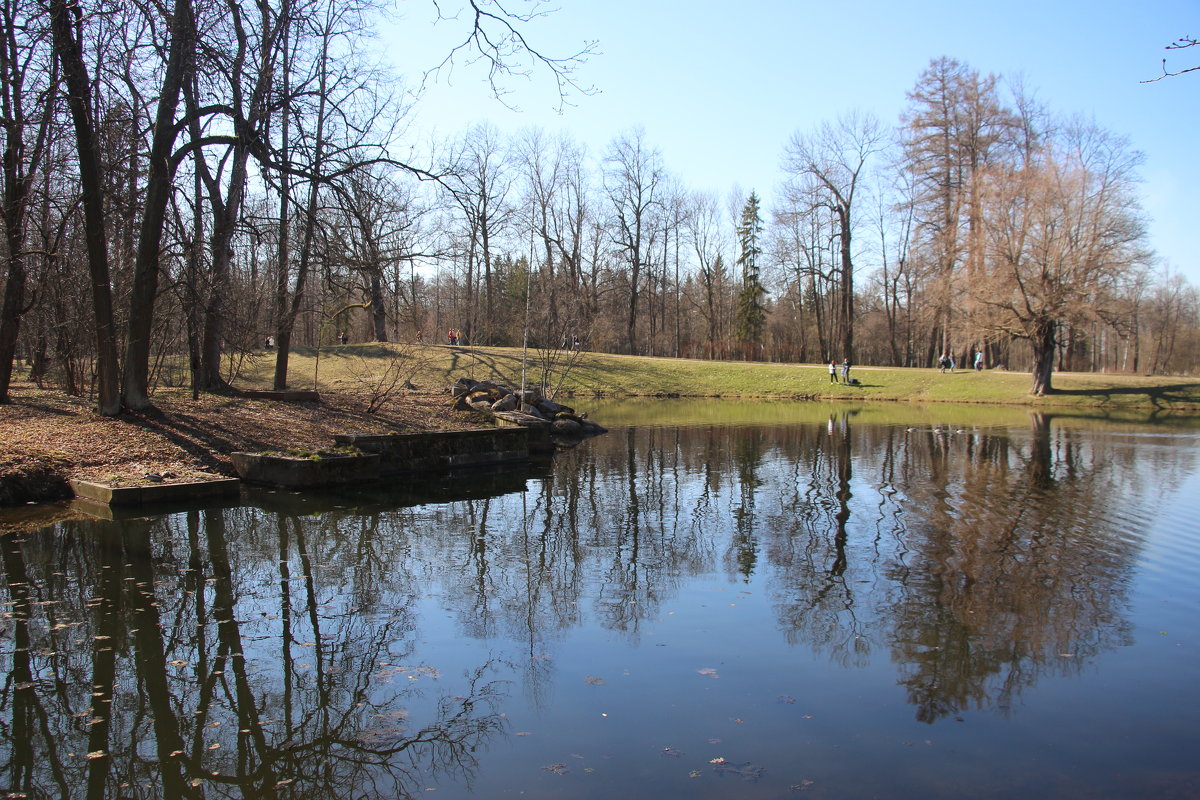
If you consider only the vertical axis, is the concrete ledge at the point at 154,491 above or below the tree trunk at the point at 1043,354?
below

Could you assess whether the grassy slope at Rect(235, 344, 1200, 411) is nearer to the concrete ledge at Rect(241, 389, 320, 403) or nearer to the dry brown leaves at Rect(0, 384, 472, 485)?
the concrete ledge at Rect(241, 389, 320, 403)

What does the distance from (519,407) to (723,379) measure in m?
23.4

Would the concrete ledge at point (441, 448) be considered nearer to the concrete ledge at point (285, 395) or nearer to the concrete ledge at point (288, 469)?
the concrete ledge at point (288, 469)

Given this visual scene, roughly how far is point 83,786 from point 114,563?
4.54 m

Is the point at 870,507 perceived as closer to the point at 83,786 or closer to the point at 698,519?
the point at 698,519

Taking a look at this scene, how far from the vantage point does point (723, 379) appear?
43.7 m

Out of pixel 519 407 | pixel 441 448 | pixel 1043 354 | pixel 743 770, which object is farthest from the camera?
pixel 1043 354

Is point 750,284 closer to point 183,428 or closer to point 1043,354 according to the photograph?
point 1043,354

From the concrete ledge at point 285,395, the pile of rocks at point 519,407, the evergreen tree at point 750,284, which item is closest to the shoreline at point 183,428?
the concrete ledge at point 285,395

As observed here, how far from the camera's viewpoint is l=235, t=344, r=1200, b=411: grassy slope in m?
34.7

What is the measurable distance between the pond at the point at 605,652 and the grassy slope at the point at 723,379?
79.9ft

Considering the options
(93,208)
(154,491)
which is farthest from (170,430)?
(93,208)

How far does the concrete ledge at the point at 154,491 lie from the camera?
1041 centimetres

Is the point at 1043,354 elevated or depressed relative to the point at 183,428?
elevated
